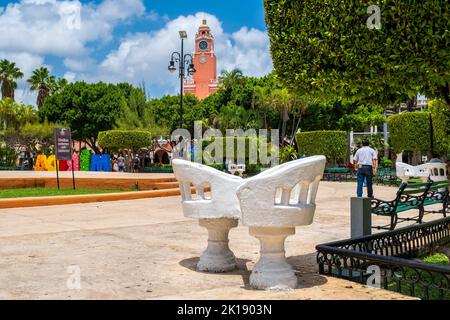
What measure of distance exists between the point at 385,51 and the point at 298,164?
1382mm

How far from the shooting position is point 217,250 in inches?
193

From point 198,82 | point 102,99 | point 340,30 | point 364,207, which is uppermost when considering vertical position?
point 198,82

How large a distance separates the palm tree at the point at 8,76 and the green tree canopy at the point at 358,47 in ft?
178

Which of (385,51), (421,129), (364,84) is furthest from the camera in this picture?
(421,129)

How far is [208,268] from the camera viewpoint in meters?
4.82

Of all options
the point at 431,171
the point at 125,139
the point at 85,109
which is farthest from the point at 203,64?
the point at 431,171

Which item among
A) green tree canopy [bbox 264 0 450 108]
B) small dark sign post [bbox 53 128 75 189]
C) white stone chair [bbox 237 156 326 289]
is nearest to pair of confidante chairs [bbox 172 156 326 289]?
white stone chair [bbox 237 156 326 289]

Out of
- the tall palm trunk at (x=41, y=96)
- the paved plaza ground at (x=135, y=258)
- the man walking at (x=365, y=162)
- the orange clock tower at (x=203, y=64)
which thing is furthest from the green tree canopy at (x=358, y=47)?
the orange clock tower at (x=203, y=64)

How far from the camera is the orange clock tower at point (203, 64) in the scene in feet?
300

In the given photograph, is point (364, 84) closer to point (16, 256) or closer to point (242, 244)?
point (242, 244)

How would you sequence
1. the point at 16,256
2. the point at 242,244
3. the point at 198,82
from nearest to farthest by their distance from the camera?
the point at 16,256
the point at 242,244
the point at 198,82

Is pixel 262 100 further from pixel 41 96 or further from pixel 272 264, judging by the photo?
pixel 272 264

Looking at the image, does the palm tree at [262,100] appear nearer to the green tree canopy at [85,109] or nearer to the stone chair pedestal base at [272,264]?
the green tree canopy at [85,109]
